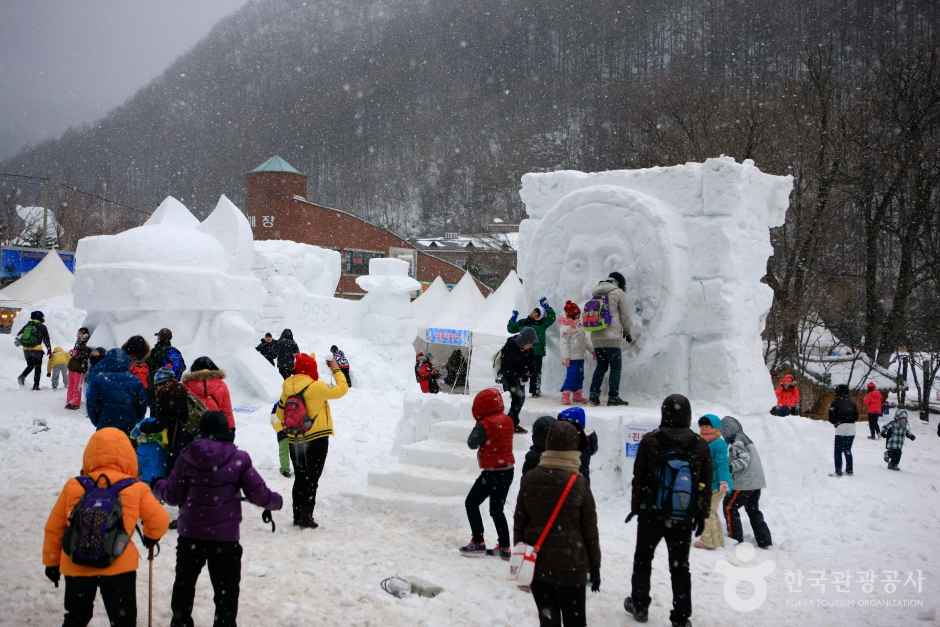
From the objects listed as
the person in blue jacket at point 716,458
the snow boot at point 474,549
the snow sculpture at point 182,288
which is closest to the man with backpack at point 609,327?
the person in blue jacket at point 716,458

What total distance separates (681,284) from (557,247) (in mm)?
1585

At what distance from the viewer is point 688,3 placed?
69250 millimetres

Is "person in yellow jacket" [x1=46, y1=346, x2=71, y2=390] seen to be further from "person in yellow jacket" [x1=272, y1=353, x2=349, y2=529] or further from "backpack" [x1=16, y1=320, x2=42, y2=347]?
"person in yellow jacket" [x1=272, y1=353, x2=349, y2=529]

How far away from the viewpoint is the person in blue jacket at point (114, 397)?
233 inches

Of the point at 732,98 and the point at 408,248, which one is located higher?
the point at 732,98

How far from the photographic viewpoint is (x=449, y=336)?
20969 millimetres

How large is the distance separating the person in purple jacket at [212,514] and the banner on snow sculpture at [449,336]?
53.8 ft

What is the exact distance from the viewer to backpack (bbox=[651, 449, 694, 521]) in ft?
14.2

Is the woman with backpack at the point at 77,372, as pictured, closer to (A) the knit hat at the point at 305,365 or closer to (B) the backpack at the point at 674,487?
(A) the knit hat at the point at 305,365

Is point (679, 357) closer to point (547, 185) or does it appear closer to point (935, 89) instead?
point (547, 185)

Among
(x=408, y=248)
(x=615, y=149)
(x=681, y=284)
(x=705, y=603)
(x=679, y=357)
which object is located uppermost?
(x=615, y=149)

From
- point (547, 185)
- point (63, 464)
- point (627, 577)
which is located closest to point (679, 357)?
point (547, 185)

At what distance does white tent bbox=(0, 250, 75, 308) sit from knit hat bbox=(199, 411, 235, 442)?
21650mm

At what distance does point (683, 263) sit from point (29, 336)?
10620mm
